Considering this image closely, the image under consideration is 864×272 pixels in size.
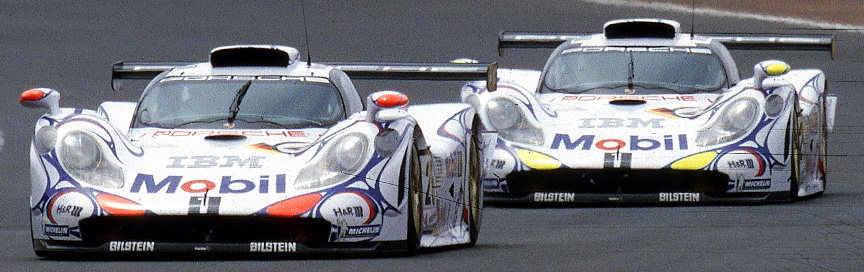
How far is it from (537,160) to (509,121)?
46 cm

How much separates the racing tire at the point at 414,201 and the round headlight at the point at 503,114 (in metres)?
3.93

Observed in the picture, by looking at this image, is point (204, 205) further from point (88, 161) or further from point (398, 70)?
point (398, 70)

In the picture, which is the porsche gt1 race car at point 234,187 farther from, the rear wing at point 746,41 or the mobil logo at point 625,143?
the rear wing at point 746,41

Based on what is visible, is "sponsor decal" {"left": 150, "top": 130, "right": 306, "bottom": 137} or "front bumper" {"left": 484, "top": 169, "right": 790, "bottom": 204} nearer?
"sponsor decal" {"left": 150, "top": 130, "right": 306, "bottom": 137}

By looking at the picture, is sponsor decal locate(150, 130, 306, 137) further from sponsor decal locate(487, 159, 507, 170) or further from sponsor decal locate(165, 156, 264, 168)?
sponsor decal locate(487, 159, 507, 170)

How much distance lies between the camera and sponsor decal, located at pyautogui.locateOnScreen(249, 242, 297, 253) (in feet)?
27.8

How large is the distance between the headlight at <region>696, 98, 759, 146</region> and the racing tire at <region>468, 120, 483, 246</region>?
87.5 inches

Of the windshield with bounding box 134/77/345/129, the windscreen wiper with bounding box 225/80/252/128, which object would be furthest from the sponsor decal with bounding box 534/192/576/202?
the windscreen wiper with bounding box 225/80/252/128

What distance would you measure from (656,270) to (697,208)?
4275mm


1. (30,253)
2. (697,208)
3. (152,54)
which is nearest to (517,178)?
(697,208)

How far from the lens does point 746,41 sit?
15.2m

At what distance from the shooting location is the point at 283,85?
10328 millimetres

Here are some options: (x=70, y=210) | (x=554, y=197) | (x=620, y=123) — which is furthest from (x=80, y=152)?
(x=620, y=123)

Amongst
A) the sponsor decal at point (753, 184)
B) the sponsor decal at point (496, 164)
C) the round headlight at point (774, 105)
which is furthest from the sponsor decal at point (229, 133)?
the round headlight at point (774, 105)
